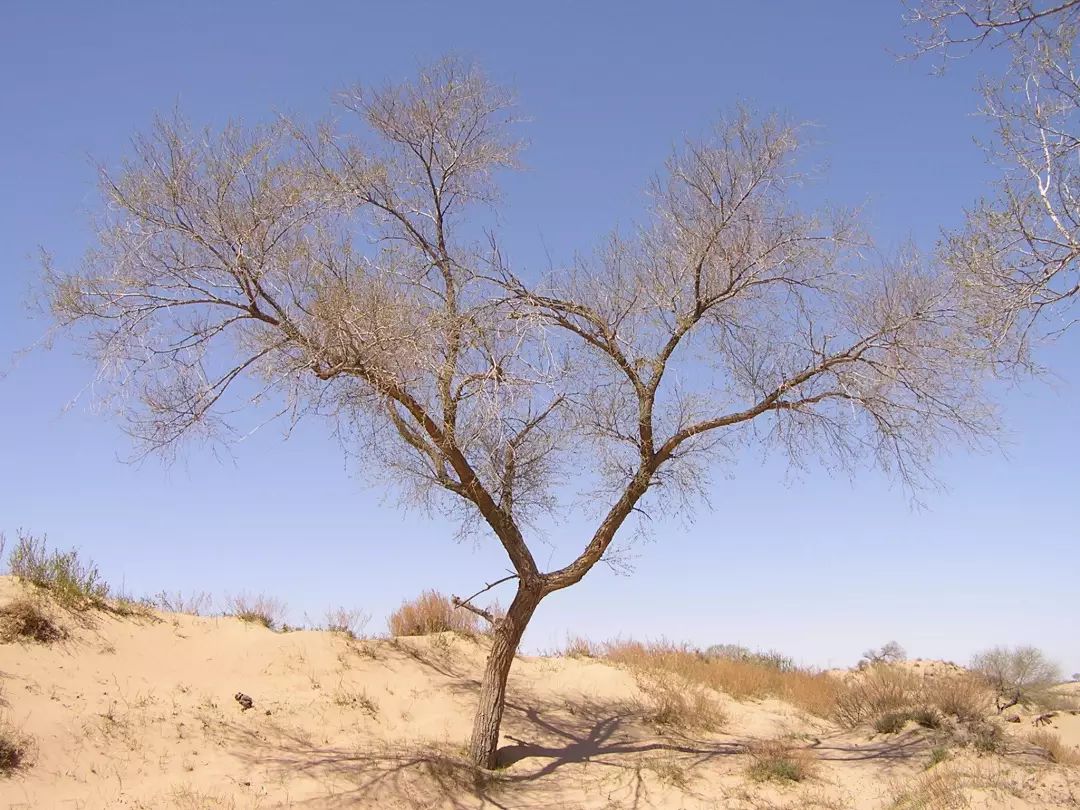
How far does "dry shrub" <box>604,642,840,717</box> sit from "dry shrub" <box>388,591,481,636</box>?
3.23 m

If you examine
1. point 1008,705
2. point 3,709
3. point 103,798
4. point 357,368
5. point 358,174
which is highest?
point 358,174

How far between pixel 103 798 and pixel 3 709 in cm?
187

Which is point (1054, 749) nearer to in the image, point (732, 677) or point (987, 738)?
point (987, 738)

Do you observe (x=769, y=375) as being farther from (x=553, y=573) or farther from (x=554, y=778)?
(x=554, y=778)

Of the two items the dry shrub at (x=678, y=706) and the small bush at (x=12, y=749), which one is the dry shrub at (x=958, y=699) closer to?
the dry shrub at (x=678, y=706)

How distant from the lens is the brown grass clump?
444 inches

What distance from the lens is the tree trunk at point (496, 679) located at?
37.3ft

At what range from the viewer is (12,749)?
9.07m

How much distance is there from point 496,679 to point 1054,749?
26.4ft

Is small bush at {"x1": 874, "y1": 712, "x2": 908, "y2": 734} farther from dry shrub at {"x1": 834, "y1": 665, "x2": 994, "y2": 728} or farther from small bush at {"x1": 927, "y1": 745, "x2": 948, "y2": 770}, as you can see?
small bush at {"x1": 927, "y1": 745, "x2": 948, "y2": 770}

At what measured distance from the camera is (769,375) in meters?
12.2

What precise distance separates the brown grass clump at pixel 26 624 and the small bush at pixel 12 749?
2.03 metres

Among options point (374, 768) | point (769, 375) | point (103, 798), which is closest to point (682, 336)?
point (769, 375)

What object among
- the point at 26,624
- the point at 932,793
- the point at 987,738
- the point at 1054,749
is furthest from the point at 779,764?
the point at 26,624
